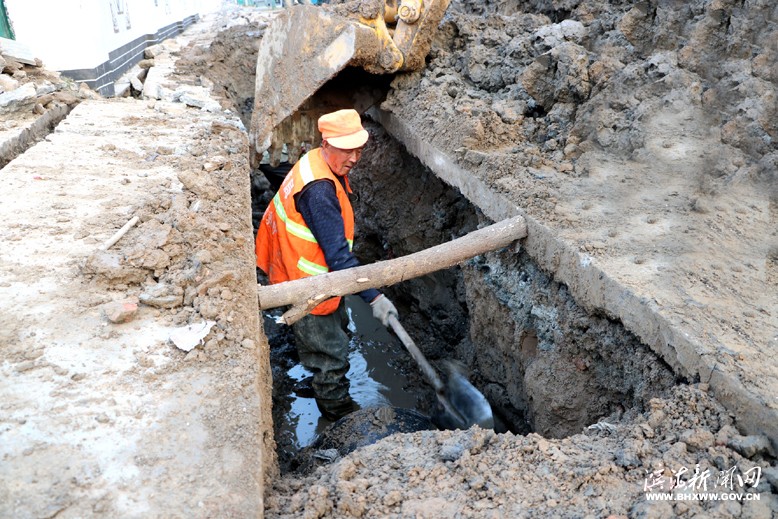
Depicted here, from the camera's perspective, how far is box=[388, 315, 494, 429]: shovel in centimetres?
351

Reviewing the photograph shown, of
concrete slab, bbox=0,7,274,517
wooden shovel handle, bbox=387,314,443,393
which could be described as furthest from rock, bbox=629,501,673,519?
wooden shovel handle, bbox=387,314,443,393

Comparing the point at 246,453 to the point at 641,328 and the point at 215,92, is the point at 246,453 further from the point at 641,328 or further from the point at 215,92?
the point at 215,92

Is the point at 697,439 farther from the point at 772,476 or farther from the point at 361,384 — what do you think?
the point at 361,384

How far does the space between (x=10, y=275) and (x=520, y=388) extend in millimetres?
2914

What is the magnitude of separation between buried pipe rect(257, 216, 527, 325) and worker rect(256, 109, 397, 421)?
0.38 m

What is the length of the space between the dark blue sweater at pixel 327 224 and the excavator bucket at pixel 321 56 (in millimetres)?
1568

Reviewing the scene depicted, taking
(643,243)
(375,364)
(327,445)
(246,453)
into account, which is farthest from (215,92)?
(246,453)

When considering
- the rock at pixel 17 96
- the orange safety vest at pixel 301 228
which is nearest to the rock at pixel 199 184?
the orange safety vest at pixel 301 228

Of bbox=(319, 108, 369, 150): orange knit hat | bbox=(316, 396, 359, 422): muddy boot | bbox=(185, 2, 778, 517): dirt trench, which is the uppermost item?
bbox=(319, 108, 369, 150): orange knit hat

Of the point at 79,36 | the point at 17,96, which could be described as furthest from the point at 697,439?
the point at 79,36

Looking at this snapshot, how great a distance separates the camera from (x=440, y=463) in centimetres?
223

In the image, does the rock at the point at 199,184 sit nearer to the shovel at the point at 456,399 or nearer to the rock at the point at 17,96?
the shovel at the point at 456,399

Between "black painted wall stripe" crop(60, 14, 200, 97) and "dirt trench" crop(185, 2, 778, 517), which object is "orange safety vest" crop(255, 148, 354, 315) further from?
"black painted wall stripe" crop(60, 14, 200, 97)

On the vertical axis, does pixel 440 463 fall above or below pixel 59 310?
below
